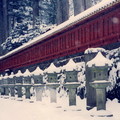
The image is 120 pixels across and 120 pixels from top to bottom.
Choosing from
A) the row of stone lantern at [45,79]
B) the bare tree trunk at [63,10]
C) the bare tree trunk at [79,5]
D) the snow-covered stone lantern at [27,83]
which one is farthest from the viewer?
the bare tree trunk at [63,10]

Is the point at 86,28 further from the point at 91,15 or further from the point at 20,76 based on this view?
the point at 20,76

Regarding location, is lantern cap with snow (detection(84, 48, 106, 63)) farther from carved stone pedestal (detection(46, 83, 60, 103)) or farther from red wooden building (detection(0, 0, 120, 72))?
carved stone pedestal (detection(46, 83, 60, 103))

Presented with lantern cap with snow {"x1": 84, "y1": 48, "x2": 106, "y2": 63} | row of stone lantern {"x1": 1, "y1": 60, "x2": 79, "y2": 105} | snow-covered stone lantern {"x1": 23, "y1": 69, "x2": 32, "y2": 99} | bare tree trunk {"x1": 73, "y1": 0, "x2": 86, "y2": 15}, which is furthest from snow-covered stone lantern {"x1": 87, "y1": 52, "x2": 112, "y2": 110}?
bare tree trunk {"x1": 73, "y1": 0, "x2": 86, "y2": 15}

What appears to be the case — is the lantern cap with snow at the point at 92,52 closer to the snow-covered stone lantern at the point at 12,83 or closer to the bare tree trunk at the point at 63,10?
the snow-covered stone lantern at the point at 12,83

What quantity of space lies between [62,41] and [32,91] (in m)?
6.09

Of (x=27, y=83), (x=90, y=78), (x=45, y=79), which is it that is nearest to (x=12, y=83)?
(x=45, y=79)

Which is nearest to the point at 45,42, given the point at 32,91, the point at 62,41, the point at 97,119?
the point at 62,41

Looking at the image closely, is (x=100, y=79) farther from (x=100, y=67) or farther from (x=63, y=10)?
(x=63, y=10)

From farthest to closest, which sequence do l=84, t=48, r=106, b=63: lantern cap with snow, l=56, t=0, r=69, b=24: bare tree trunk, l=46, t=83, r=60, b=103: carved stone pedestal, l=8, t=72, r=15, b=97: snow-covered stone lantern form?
l=56, t=0, r=69, b=24: bare tree trunk, l=8, t=72, r=15, b=97: snow-covered stone lantern, l=46, t=83, r=60, b=103: carved stone pedestal, l=84, t=48, r=106, b=63: lantern cap with snow

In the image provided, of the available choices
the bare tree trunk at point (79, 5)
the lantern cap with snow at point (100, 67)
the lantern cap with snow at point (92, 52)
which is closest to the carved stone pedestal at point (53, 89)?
the lantern cap with snow at point (92, 52)

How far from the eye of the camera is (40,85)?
40.2 feet

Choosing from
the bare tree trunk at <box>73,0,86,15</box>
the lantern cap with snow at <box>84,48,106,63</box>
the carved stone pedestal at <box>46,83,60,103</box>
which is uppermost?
the bare tree trunk at <box>73,0,86,15</box>

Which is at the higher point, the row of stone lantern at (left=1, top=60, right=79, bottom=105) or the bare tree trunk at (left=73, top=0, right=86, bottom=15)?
the bare tree trunk at (left=73, top=0, right=86, bottom=15)

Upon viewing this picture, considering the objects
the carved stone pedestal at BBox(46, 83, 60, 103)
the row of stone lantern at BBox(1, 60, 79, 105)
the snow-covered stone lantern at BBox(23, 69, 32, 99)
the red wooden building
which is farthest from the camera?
the snow-covered stone lantern at BBox(23, 69, 32, 99)
